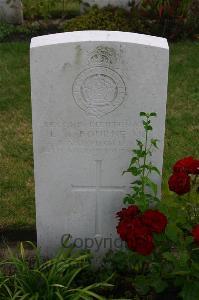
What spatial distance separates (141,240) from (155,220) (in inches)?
5.5

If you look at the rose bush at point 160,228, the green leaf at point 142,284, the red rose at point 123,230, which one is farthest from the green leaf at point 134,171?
the green leaf at point 142,284

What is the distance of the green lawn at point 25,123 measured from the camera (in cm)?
458

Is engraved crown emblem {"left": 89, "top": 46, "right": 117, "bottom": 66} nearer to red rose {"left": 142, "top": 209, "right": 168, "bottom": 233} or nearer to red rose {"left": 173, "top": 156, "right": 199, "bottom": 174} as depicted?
red rose {"left": 173, "top": 156, "right": 199, "bottom": 174}

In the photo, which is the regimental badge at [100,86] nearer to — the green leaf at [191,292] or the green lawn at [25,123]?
the green lawn at [25,123]

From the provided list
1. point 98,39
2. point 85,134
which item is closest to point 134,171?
point 85,134

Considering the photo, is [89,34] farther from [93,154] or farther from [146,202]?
[146,202]

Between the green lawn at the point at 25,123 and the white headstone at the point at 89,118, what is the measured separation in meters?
0.40

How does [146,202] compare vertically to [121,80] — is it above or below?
below

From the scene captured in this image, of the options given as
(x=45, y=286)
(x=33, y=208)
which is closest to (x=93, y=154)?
(x=45, y=286)

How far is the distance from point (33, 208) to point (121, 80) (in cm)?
156

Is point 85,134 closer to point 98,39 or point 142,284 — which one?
point 98,39

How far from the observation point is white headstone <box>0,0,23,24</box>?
8.22 meters

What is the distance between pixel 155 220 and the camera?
3102mm

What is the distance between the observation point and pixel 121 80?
3273mm
